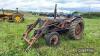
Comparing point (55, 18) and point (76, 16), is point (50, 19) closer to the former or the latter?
point (55, 18)

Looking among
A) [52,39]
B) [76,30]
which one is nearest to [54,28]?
[52,39]

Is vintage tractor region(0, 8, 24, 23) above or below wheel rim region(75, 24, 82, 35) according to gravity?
below

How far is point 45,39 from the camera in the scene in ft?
38.3

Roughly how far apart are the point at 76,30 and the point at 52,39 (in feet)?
9.05

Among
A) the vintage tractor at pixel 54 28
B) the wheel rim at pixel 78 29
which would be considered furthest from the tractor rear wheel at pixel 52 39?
the wheel rim at pixel 78 29

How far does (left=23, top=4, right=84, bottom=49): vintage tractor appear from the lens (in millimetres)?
11562

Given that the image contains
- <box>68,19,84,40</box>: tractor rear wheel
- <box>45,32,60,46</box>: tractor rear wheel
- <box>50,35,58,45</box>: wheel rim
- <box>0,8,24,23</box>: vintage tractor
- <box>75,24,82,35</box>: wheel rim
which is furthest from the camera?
<box>0,8,24,23</box>: vintage tractor

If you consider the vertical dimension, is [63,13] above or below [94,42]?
above

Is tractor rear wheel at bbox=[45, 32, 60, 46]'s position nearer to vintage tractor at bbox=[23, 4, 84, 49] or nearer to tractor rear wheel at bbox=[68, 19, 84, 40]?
vintage tractor at bbox=[23, 4, 84, 49]

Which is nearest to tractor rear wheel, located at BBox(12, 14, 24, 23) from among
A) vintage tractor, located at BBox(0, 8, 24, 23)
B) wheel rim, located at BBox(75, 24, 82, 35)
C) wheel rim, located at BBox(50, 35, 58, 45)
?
vintage tractor, located at BBox(0, 8, 24, 23)

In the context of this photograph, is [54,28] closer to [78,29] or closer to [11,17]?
[78,29]

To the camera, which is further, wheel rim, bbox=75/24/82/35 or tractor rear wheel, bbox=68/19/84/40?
wheel rim, bbox=75/24/82/35

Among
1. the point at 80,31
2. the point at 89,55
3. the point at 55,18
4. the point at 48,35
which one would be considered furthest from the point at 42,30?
the point at 80,31

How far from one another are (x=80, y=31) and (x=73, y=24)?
1.11 metres
